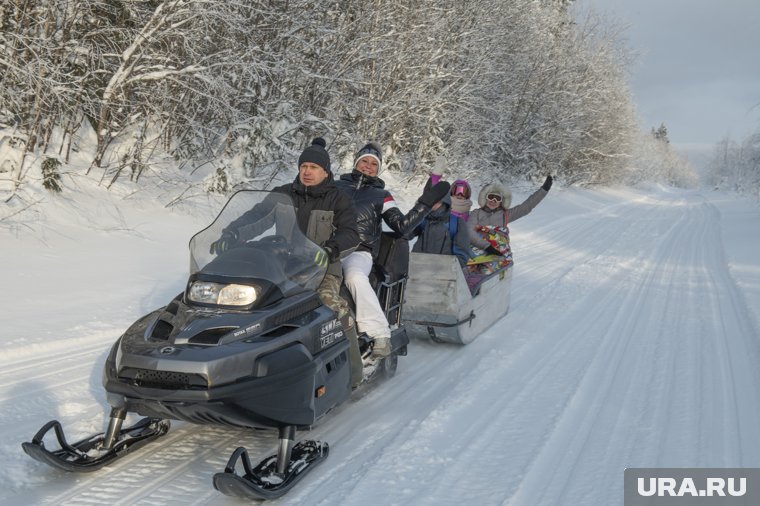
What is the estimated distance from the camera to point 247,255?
3.65 metres

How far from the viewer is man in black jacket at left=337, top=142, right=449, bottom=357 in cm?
452

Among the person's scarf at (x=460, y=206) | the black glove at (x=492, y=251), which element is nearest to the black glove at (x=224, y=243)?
the person's scarf at (x=460, y=206)

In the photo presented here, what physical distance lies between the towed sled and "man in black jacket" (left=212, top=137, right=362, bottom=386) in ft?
6.07

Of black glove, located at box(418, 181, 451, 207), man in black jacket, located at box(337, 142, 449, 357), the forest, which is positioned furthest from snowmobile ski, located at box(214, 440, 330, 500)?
the forest

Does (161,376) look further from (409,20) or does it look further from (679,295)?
(409,20)

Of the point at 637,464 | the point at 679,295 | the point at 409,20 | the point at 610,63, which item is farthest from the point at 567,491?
the point at 610,63

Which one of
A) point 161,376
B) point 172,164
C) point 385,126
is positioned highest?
point 385,126

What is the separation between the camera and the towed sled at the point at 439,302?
601 centimetres

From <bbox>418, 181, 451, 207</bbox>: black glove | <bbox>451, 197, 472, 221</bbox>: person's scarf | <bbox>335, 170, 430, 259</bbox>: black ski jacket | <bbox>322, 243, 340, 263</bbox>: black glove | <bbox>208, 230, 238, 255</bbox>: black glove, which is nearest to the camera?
<bbox>208, 230, 238, 255</bbox>: black glove

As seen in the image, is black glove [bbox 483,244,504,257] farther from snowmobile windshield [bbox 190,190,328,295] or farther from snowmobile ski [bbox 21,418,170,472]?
snowmobile ski [bbox 21,418,170,472]

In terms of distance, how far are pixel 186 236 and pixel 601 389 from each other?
256 inches

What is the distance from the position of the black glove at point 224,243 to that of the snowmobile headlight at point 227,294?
39 cm
